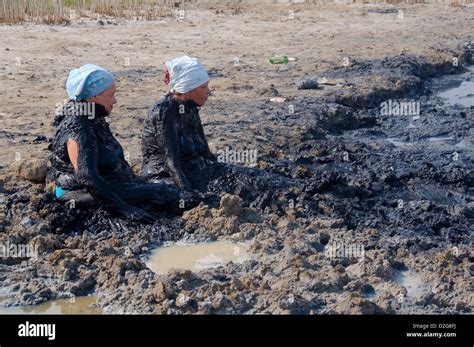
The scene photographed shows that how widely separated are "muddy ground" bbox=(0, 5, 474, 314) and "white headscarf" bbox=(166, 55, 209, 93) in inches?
34.2

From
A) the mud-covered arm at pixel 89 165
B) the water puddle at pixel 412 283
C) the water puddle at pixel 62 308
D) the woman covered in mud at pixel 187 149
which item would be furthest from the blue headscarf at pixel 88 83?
the water puddle at pixel 412 283

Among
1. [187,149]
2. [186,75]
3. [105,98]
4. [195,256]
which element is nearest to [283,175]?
[187,149]

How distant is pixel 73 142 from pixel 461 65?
9070 mm

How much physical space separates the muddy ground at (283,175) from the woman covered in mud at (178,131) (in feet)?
1.01

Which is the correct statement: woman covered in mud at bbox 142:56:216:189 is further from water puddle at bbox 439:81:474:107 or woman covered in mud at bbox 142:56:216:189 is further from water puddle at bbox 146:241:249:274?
water puddle at bbox 439:81:474:107

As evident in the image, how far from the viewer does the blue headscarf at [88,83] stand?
6426 millimetres

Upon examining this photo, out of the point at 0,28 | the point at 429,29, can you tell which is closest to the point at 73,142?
the point at 0,28

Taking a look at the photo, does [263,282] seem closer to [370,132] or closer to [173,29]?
[370,132]

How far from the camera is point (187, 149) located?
719 centimetres

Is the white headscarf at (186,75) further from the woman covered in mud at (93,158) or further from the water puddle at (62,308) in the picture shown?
the water puddle at (62,308)

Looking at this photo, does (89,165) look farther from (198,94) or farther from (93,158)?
(198,94)

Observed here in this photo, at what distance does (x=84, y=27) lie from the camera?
15055 millimetres

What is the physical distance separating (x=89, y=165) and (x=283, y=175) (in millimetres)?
2120

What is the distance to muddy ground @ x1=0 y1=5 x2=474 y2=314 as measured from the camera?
5762mm
